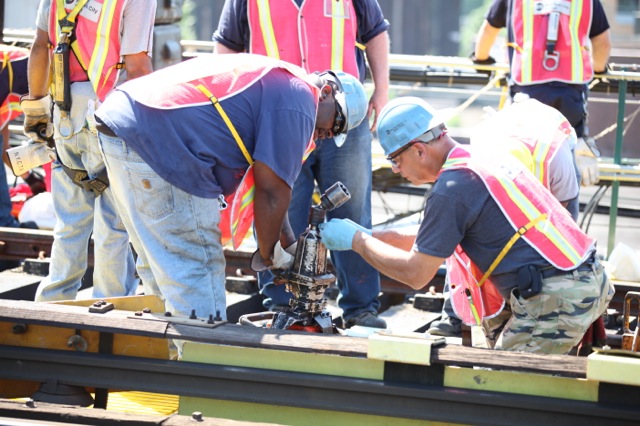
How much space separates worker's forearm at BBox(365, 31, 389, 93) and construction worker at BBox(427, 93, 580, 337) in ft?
2.87

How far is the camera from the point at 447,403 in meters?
3.77

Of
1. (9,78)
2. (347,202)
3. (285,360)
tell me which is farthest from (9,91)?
(285,360)

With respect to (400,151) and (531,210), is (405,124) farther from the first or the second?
(531,210)

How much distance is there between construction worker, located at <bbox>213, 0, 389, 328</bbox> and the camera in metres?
5.93

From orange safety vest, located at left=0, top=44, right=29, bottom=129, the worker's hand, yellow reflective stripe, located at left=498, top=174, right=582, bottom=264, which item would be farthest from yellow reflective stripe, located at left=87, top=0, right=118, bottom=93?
orange safety vest, located at left=0, top=44, right=29, bottom=129

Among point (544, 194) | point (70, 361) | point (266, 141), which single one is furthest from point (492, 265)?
point (70, 361)

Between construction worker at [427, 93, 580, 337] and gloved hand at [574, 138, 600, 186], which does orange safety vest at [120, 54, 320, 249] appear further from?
gloved hand at [574, 138, 600, 186]

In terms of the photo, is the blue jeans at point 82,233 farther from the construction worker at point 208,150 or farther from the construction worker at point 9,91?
the construction worker at point 9,91

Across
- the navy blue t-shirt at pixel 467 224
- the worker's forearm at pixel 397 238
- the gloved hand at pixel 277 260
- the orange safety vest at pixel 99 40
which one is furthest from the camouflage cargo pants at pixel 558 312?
the orange safety vest at pixel 99 40

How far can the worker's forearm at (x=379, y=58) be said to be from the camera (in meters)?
6.27

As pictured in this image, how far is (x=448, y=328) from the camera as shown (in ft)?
20.0

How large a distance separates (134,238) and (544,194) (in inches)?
73.9

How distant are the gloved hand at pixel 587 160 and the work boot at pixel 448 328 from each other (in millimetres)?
2230

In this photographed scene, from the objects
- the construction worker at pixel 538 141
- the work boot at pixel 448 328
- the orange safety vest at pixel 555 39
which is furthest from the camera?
the orange safety vest at pixel 555 39
